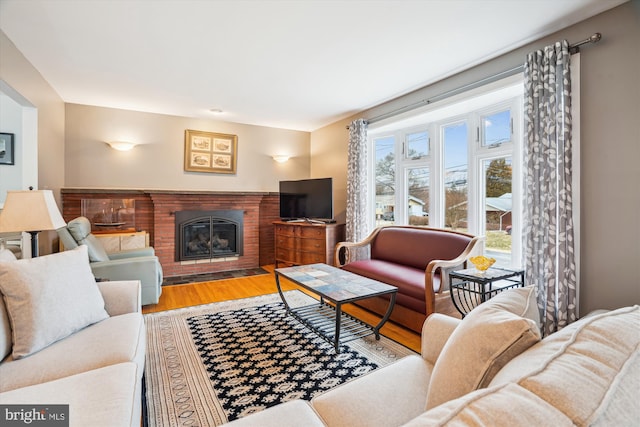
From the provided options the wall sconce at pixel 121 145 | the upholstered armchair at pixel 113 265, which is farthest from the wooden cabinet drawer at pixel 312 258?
the wall sconce at pixel 121 145

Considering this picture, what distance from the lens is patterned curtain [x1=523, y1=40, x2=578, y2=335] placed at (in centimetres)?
224

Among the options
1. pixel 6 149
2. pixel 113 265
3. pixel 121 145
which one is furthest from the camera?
pixel 121 145

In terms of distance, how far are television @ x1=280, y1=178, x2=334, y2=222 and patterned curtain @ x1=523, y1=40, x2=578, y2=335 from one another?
8.91ft

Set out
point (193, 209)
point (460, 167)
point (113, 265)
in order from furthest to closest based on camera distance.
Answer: point (193, 209) < point (460, 167) < point (113, 265)

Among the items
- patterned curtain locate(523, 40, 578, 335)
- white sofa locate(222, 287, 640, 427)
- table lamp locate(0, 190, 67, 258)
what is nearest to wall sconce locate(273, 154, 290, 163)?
table lamp locate(0, 190, 67, 258)

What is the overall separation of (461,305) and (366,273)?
3.15 feet

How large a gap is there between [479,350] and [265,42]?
2707 millimetres

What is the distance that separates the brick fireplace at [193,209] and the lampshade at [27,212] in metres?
2.41

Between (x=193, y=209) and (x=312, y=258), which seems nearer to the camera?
(x=312, y=258)

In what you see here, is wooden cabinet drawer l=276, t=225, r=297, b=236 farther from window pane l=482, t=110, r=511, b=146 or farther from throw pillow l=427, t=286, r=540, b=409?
throw pillow l=427, t=286, r=540, b=409

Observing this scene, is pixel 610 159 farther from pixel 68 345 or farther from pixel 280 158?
pixel 280 158

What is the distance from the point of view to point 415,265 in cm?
335

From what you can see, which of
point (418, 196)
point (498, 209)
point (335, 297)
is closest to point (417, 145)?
point (418, 196)

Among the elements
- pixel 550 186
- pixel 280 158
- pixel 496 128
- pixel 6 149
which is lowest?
pixel 550 186
